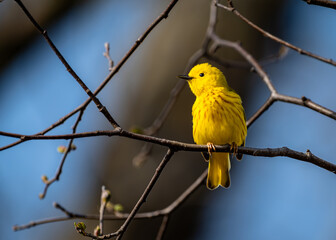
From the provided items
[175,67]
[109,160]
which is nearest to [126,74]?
[175,67]

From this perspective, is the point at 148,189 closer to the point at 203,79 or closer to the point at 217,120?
the point at 217,120

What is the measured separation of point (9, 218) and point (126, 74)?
2.49 meters

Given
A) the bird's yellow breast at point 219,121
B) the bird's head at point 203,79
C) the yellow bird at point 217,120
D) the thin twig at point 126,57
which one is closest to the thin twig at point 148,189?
the thin twig at point 126,57

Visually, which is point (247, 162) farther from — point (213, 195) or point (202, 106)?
point (202, 106)

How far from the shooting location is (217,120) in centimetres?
330

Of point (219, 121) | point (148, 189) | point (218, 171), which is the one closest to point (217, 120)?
point (219, 121)

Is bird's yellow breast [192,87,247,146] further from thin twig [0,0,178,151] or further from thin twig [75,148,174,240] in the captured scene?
thin twig [75,148,174,240]

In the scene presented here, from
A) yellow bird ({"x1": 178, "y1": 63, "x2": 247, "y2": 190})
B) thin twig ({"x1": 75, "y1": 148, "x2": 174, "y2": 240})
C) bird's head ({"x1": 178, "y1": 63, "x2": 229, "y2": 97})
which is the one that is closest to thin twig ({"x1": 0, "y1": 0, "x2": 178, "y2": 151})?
thin twig ({"x1": 75, "y1": 148, "x2": 174, "y2": 240})

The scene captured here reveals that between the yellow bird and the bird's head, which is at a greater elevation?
the bird's head

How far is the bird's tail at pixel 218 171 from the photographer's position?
3447 millimetres

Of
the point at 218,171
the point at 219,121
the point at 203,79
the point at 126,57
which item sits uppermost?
the point at 203,79

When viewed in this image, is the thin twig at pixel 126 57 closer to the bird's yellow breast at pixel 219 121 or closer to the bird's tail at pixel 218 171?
the bird's yellow breast at pixel 219 121

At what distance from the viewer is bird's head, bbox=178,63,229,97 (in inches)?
144

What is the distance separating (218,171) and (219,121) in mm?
468
